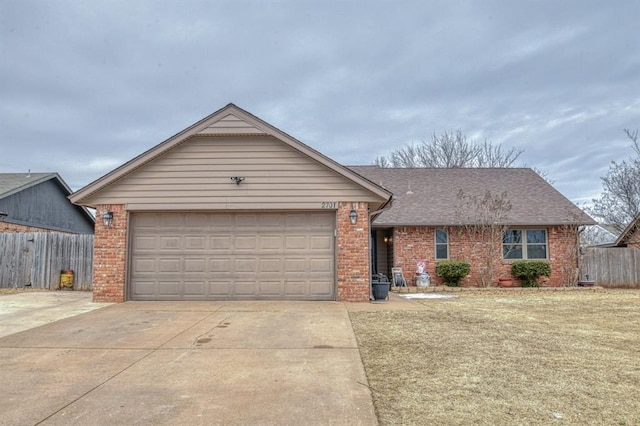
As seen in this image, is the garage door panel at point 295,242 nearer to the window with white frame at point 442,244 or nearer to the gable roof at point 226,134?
the gable roof at point 226,134

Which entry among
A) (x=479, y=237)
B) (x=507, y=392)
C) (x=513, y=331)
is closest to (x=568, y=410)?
(x=507, y=392)

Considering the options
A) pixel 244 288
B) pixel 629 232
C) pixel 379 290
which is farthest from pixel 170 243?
pixel 629 232

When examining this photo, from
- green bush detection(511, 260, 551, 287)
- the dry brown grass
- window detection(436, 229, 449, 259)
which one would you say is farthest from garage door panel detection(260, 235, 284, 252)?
green bush detection(511, 260, 551, 287)

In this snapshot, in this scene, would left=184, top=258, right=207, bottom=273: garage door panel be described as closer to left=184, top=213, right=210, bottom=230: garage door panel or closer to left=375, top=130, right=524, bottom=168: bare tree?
left=184, top=213, right=210, bottom=230: garage door panel

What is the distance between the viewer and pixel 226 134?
33.5 ft

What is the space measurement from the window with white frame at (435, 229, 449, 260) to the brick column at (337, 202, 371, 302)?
22.2ft

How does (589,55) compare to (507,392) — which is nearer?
(507,392)

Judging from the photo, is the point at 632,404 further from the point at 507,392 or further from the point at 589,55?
the point at 589,55

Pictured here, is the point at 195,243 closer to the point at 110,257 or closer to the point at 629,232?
the point at 110,257

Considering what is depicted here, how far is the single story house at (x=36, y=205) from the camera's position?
714 inches

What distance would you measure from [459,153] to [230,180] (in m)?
23.8

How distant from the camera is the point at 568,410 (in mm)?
3361

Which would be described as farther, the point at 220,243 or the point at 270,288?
the point at 220,243

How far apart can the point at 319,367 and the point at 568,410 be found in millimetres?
2373
